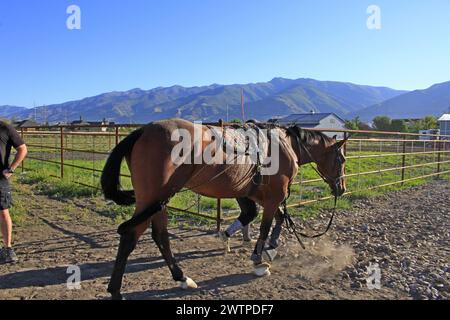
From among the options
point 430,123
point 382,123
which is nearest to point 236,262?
point 430,123

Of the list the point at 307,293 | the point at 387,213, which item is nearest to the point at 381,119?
the point at 387,213

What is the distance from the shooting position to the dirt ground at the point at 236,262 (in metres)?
3.51

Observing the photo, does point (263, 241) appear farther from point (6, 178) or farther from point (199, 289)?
point (6, 178)

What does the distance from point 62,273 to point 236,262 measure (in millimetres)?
1909

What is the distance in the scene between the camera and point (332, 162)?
5043mm

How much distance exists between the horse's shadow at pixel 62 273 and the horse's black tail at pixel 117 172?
3.12ft

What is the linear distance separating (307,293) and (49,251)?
3171 millimetres

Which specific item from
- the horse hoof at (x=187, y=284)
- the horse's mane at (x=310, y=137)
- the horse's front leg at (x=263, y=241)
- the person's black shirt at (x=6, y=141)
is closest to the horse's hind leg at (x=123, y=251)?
the horse hoof at (x=187, y=284)

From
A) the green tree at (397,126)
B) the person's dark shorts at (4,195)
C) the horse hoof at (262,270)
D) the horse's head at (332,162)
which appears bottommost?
the horse hoof at (262,270)

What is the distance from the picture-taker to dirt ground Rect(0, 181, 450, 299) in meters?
3.51

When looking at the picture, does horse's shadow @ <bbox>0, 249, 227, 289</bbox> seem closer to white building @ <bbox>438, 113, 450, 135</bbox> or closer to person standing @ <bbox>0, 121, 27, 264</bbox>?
person standing @ <bbox>0, 121, 27, 264</bbox>

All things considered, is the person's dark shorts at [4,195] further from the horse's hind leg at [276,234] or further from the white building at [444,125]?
the white building at [444,125]

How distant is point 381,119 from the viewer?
6556cm
